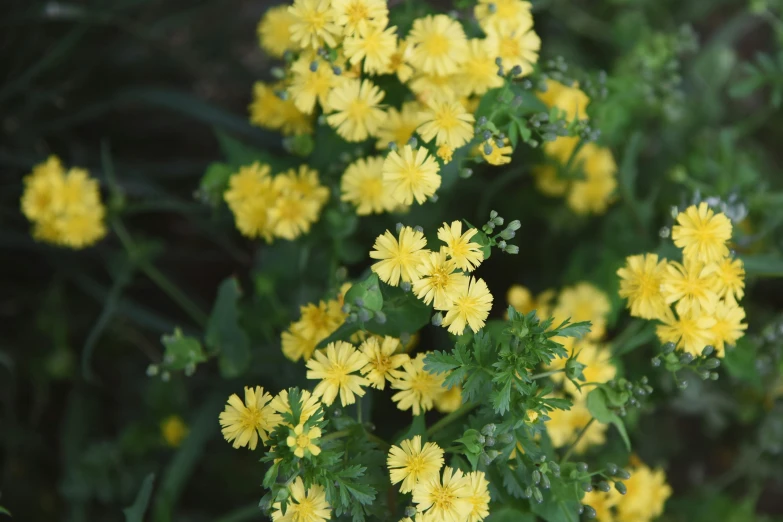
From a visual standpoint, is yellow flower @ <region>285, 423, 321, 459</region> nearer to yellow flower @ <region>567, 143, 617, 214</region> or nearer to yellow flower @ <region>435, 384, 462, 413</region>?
yellow flower @ <region>435, 384, 462, 413</region>

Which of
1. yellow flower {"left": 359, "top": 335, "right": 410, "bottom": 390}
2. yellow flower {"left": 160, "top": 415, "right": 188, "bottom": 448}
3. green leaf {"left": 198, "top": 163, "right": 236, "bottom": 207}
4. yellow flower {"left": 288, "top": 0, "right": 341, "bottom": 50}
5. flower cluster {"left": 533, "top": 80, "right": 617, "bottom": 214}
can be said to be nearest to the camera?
yellow flower {"left": 359, "top": 335, "right": 410, "bottom": 390}

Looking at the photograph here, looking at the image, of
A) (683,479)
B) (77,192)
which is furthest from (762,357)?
(77,192)

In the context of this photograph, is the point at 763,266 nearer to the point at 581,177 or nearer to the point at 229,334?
the point at 581,177

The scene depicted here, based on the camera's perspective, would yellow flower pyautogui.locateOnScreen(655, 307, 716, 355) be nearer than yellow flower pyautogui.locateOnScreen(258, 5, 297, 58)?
Yes

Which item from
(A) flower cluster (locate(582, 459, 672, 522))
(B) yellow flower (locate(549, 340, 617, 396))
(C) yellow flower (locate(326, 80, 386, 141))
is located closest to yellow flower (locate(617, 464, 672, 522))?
(A) flower cluster (locate(582, 459, 672, 522))

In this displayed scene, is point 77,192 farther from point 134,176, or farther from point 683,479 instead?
point 683,479

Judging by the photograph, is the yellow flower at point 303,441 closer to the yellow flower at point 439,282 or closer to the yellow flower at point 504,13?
the yellow flower at point 439,282

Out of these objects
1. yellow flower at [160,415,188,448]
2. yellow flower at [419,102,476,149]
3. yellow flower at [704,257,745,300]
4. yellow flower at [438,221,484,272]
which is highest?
yellow flower at [704,257,745,300]

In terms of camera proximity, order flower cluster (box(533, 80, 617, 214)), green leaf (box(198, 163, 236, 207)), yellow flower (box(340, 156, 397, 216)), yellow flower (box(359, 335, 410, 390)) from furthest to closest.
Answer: flower cluster (box(533, 80, 617, 214))
green leaf (box(198, 163, 236, 207))
yellow flower (box(340, 156, 397, 216))
yellow flower (box(359, 335, 410, 390))
